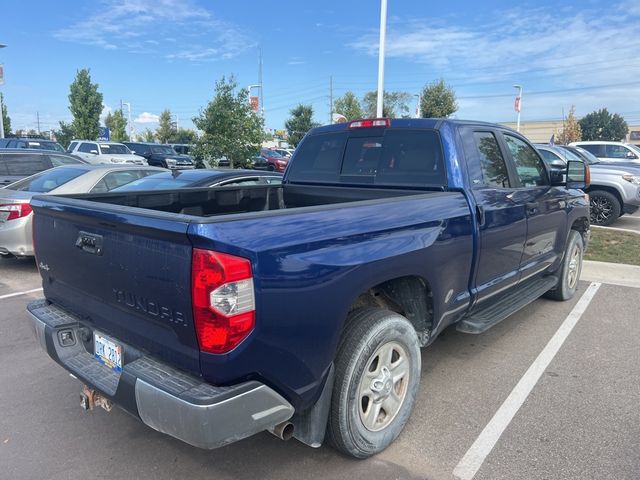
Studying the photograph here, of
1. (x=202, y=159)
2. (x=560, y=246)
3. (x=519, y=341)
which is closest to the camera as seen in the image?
(x=519, y=341)

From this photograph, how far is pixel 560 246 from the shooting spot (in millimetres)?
5281

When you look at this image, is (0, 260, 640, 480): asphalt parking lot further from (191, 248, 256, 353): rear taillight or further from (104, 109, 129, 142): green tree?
(104, 109, 129, 142): green tree

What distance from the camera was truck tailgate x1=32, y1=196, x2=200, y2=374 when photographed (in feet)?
7.02

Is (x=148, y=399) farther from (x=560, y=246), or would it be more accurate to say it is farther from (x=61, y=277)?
(x=560, y=246)

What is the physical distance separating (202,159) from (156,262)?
51.7 feet

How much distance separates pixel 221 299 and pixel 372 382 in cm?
120

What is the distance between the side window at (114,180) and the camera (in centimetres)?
752

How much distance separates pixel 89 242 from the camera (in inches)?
101

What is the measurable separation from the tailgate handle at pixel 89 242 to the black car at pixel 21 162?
356 inches

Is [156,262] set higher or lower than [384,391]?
higher

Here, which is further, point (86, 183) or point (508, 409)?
point (86, 183)

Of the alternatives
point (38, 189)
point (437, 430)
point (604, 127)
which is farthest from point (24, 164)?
point (604, 127)

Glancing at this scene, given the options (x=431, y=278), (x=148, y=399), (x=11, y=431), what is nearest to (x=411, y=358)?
(x=431, y=278)

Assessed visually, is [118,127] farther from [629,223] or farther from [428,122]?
[428,122]
